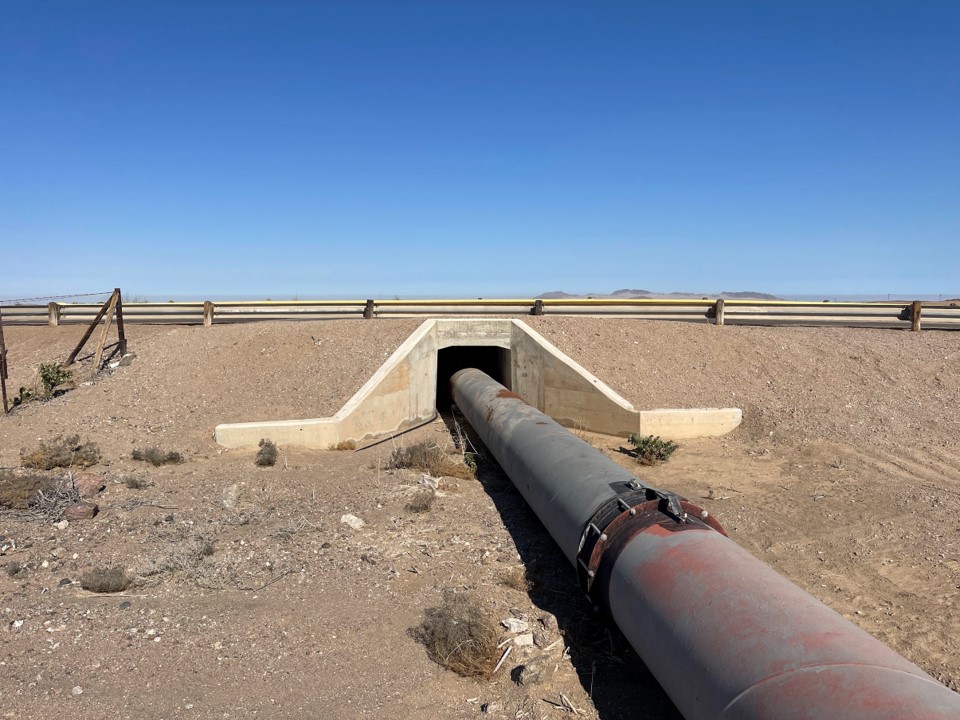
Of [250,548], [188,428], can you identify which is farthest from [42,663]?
[188,428]

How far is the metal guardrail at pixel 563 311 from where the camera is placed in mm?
17422

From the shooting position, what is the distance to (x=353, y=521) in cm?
909

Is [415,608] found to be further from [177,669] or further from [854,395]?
[854,395]

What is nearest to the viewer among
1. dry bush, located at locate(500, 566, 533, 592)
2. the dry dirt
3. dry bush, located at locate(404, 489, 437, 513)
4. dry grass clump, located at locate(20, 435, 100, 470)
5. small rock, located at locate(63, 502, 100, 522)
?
the dry dirt

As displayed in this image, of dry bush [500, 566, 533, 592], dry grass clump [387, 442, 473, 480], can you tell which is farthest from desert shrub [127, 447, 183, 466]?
dry bush [500, 566, 533, 592]

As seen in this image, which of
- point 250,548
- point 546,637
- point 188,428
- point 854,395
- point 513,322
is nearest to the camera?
point 546,637

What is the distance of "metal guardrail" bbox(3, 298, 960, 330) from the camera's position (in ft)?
57.2

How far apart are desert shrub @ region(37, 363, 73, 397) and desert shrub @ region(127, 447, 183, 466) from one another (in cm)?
426

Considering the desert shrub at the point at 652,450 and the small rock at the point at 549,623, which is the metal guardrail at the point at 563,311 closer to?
the desert shrub at the point at 652,450

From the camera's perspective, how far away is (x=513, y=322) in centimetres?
1625

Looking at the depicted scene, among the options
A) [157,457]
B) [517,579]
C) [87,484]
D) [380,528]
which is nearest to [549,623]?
[517,579]

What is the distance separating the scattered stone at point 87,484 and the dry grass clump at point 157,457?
1355mm

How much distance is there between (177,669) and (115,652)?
687mm

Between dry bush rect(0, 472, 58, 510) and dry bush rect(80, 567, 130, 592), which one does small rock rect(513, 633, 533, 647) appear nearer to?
dry bush rect(80, 567, 130, 592)
